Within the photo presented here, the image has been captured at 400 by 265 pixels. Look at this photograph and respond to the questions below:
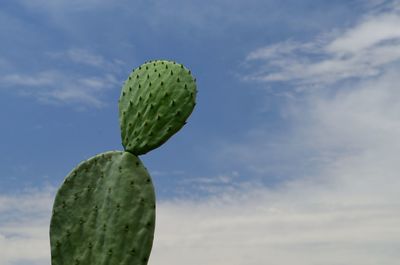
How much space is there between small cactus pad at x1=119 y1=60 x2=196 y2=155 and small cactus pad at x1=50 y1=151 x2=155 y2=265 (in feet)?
0.52

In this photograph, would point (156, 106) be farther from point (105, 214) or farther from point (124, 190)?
point (105, 214)

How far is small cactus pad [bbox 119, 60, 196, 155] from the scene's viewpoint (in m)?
5.75

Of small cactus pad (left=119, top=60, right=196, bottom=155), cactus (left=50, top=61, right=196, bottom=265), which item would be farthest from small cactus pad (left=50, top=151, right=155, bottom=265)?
small cactus pad (left=119, top=60, right=196, bottom=155)

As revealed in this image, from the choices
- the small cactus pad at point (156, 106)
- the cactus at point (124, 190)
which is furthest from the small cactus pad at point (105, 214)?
the small cactus pad at point (156, 106)

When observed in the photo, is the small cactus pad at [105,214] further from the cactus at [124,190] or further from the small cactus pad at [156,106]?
the small cactus pad at [156,106]

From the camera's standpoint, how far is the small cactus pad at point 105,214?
5559 millimetres

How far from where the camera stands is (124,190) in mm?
5629

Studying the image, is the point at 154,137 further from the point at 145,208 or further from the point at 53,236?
the point at 53,236

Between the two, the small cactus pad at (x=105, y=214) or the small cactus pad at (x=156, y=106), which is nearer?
the small cactus pad at (x=105, y=214)

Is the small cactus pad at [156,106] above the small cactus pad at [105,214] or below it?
above

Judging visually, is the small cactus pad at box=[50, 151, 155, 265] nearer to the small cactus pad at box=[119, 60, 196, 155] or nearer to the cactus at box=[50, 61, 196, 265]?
the cactus at box=[50, 61, 196, 265]

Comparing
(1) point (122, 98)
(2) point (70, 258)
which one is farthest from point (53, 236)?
(1) point (122, 98)

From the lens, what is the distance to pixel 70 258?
5.74 metres

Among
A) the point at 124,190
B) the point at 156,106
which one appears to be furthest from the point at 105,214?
the point at 156,106
